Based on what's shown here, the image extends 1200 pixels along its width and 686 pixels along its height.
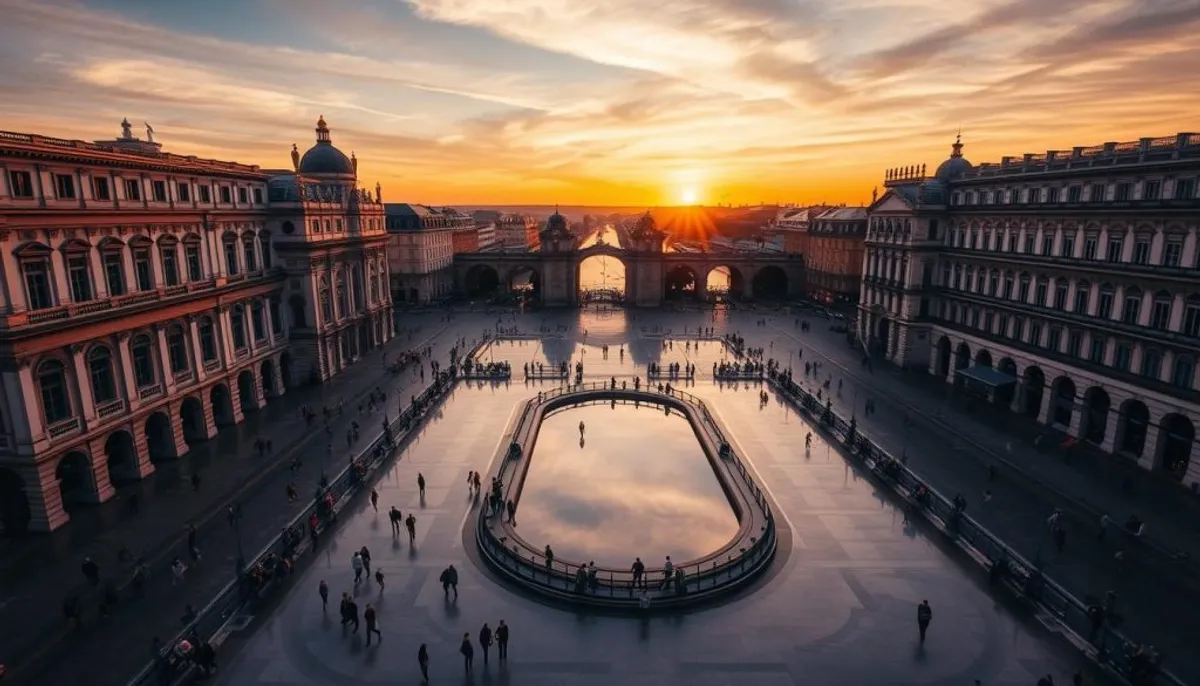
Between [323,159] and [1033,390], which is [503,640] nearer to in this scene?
[1033,390]

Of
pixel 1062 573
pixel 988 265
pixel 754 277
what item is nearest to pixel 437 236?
pixel 754 277

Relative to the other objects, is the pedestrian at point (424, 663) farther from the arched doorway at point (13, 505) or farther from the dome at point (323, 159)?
the dome at point (323, 159)

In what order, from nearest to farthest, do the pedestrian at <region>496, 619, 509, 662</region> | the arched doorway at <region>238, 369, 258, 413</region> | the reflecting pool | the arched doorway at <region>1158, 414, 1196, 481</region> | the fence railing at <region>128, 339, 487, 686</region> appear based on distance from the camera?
the fence railing at <region>128, 339, 487, 686</region>
the pedestrian at <region>496, 619, 509, 662</region>
the reflecting pool
the arched doorway at <region>1158, 414, 1196, 481</region>
the arched doorway at <region>238, 369, 258, 413</region>

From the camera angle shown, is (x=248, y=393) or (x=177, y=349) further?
(x=248, y=393)

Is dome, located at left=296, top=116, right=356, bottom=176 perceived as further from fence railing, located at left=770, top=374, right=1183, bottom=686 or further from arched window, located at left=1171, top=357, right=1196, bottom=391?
arched window, located at left=1171, top=357, right=1196, bottom=391

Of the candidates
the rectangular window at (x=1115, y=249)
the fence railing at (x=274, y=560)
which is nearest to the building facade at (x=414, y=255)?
the fence railing at (x=274, y=560)

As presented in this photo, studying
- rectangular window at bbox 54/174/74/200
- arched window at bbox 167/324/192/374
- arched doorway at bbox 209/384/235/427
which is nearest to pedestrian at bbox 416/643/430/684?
rectangular window at bbox 54/174/74/200

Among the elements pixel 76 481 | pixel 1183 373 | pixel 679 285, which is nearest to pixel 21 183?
pixel 76 481
